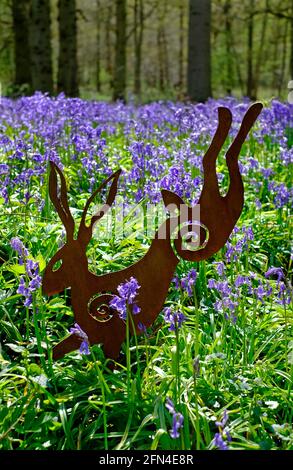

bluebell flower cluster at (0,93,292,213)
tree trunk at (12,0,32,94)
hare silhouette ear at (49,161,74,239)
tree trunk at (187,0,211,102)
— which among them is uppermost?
tree trunk at (12,0,32,94)

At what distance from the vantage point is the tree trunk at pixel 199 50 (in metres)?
11.0

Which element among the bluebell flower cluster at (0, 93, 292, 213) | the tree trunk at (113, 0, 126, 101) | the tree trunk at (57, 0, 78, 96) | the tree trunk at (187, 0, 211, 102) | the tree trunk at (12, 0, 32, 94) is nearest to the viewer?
the bluebell flower cluster at (0, 93, 292, 213)

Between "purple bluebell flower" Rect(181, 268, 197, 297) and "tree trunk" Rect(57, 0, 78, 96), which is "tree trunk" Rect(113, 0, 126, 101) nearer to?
"tree trunk" Rect(57, 0, 78, 96)

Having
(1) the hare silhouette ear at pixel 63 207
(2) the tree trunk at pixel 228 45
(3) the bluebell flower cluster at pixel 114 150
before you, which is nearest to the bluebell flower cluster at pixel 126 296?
(1) the hare silhouette ear at pixel 63 207

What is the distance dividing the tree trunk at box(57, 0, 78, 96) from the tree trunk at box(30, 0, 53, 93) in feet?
0.80

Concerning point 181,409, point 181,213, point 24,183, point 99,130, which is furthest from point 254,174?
point 181,409

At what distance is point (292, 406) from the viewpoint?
274 centimetres

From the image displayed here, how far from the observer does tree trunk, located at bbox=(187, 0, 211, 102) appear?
1104 centimetres

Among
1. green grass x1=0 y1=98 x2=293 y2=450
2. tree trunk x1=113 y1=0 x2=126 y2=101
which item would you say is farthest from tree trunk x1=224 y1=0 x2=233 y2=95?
green grass x1=0 y1=98 x2=293 y2=450

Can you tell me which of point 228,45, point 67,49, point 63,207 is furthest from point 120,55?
point 63,207

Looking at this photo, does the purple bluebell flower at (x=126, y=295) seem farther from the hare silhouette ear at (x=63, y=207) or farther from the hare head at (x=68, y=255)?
the hare silhouette ear at (x=63, y=207)

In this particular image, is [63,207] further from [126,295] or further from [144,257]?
[126,295]

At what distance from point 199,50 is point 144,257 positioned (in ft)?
30.3

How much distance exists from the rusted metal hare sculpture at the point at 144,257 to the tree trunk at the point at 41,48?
29.6 ft
